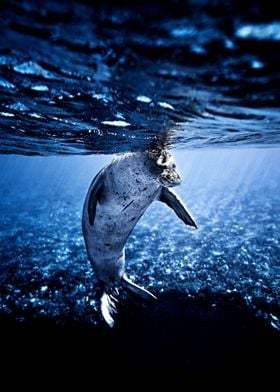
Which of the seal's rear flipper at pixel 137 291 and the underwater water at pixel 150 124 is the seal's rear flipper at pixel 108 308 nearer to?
the underwater water at pixel 150 124

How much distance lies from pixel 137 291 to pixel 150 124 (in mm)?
4276

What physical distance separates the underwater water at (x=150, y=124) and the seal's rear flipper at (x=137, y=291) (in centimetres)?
32

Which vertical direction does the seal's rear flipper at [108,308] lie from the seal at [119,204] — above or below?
below

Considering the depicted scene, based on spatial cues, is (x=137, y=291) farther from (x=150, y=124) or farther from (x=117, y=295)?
(x=150, y=124)

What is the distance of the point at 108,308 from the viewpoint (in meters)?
5.87

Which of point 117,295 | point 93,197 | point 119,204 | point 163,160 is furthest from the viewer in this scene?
point 117,295

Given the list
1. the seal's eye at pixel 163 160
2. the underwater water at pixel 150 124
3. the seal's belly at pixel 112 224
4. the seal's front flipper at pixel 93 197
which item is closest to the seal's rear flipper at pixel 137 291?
the underwater water at pixel 150 124

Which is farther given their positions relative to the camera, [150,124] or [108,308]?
[150,124]

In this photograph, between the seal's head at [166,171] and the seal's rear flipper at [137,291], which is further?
the seal's rear flipper at [137,291]

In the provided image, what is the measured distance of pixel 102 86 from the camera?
147 inches

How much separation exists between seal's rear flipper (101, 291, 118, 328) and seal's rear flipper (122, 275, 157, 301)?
0.46 meters

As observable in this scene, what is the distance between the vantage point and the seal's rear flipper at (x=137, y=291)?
6.08m

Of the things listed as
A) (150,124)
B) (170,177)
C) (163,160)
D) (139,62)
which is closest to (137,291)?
(170,177)

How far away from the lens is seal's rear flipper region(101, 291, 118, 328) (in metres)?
5.45
